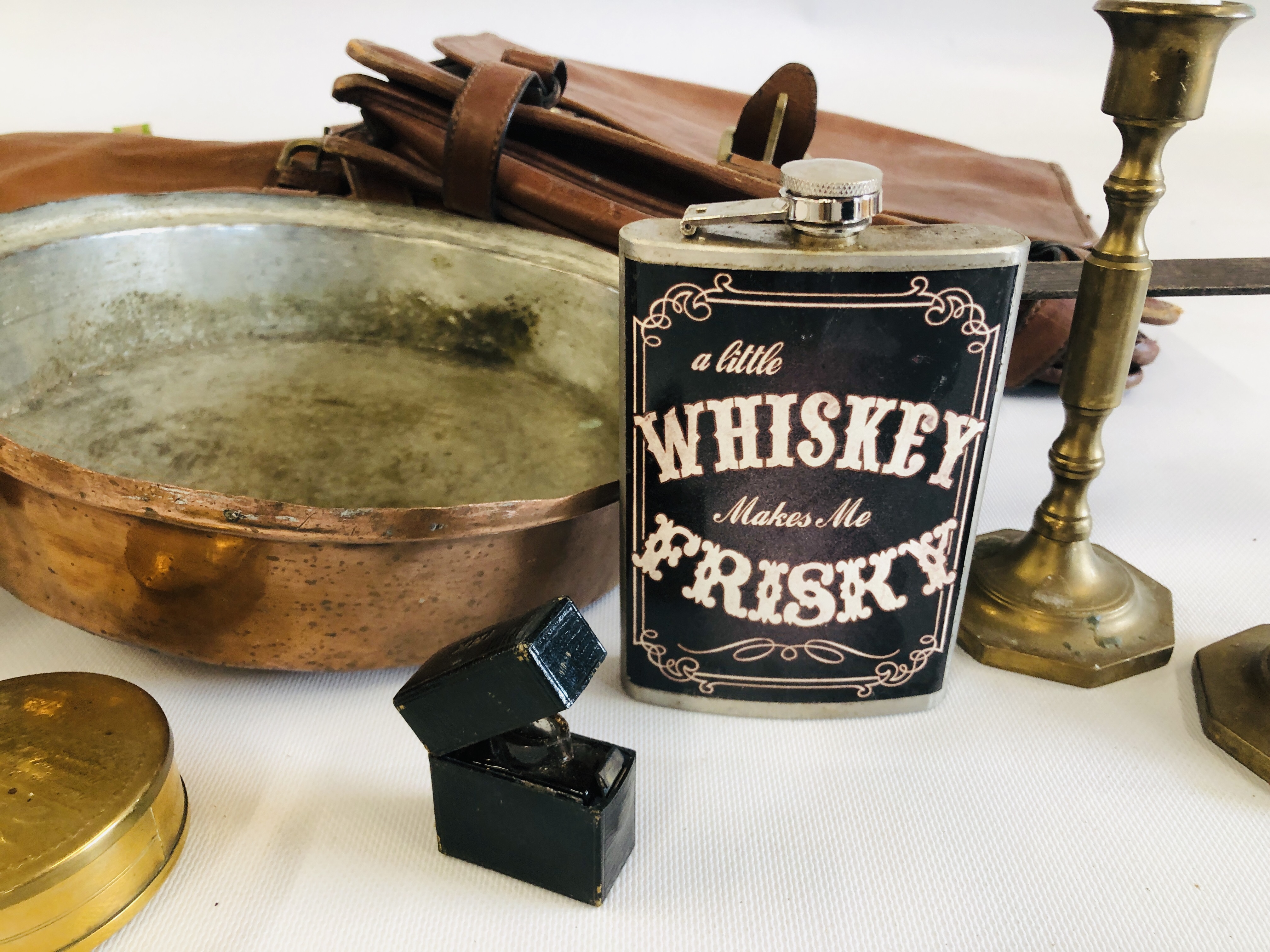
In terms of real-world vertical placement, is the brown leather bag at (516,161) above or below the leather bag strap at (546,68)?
below

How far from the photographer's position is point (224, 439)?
97cm

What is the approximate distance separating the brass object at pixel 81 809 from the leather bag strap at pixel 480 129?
2.05 feet

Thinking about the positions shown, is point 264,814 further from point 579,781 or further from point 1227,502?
point 1227,502

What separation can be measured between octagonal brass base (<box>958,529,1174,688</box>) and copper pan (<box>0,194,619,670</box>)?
11.5 inches

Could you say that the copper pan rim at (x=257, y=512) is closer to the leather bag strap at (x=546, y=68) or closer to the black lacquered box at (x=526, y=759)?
the black lacquered box at (x=526, y=759)

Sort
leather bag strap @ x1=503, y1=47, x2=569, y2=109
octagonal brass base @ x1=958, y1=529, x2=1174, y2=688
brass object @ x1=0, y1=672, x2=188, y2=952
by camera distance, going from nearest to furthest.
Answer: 1. brass object @ x1=0, y1=672, x2=188, y2=952
2. octagonal brass base @ x1=958, y1=529, x2=1174, y2=688
3. leather bag strap @ x1=503, y1=47, x2=569, y2=109

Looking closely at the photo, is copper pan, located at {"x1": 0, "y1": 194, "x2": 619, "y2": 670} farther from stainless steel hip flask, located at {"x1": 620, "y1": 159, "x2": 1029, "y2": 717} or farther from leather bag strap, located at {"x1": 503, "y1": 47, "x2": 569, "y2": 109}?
leather bag strap, located at {"x1": 503, "y1": 47, "x2": 569, "y2": 109}

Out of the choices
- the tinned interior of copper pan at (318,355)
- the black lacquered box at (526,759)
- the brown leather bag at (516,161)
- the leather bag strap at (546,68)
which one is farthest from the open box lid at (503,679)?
the leather bag strap at (546,68)

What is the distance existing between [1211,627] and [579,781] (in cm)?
55

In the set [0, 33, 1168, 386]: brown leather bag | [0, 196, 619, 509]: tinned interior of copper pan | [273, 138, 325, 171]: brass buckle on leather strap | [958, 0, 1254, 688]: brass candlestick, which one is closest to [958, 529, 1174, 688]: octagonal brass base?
[958, 0, 1254, 688]: brass candlestick

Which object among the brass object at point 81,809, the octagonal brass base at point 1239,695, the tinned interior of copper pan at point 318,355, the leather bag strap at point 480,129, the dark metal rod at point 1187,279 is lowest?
the octagonal brass base at point 1239,695

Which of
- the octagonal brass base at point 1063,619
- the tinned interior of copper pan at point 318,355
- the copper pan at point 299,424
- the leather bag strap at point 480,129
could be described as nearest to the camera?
the copper pan at point 299,424

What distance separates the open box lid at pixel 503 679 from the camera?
1.86 ft

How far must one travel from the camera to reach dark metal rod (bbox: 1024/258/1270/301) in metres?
0.88
